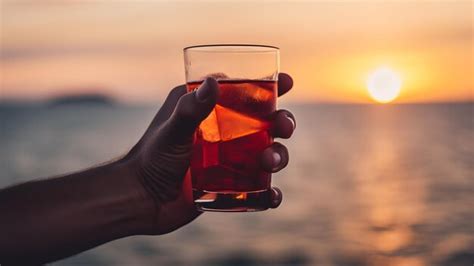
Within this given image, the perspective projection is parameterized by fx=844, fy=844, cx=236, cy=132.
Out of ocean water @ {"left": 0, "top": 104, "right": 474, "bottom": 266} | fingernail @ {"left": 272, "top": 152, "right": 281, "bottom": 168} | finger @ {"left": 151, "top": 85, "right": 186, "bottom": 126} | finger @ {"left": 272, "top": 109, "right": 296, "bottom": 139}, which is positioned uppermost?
finger @ {"left": 151, "top": 85, "right": 186, "bottom": 126}

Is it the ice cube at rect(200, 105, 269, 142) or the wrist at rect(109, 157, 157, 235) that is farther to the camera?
the wrist at rect(109, 157, 157, 235)

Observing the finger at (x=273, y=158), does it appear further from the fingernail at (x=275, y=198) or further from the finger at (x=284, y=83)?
the finger at (x=284, y=83)

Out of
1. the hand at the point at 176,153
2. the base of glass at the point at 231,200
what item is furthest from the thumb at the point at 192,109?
the base of glass at the point at 231,200

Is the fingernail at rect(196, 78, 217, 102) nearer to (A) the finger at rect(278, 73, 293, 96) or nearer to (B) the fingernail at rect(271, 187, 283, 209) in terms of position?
(B) the fingernail at rect(271, 187, 283, 209)

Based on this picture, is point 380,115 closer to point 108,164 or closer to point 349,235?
point 349,235

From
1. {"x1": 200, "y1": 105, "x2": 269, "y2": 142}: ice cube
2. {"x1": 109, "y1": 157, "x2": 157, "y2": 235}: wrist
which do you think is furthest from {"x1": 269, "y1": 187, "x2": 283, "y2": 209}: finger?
{"x1": 109, "y1": 157, "x2": 157, "y2": 235}: wrist

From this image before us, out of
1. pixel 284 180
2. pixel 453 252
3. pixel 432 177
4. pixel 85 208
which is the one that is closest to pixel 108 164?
pixel 85 208
